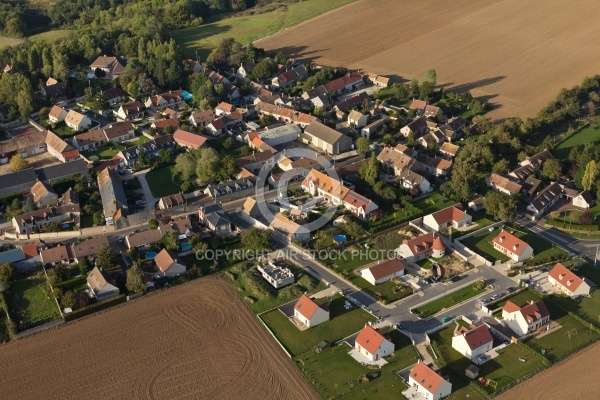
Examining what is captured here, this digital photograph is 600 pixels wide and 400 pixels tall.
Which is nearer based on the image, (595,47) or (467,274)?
(467,274)

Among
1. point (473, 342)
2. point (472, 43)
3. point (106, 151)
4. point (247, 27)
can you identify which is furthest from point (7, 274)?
point (472, 43)

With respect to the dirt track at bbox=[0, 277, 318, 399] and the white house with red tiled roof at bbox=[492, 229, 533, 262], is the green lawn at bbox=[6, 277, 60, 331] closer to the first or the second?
the dirt track at bbox=[0, 277, 318, 399]

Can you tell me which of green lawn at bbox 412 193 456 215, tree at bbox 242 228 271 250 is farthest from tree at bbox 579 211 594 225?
tree at bbox 242 228 271 250

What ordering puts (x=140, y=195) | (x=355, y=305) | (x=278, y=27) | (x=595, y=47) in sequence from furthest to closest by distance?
(x=278, y=27)
(x=595, y=47)
(x=140, y=195)
(x=355, y=305)

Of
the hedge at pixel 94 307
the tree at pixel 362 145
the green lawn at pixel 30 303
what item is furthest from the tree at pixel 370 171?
the green lawn at pixel 30 303

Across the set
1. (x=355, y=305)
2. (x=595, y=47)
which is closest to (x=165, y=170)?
(x=355, y=305)

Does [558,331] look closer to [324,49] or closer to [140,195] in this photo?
[140,195]
